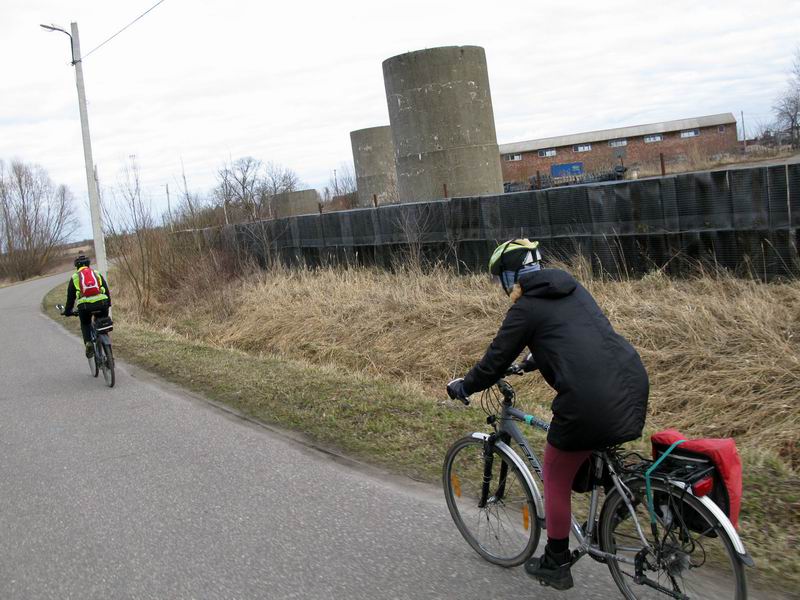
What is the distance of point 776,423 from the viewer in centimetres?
667

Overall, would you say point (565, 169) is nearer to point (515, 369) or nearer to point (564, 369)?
point (515, 369)

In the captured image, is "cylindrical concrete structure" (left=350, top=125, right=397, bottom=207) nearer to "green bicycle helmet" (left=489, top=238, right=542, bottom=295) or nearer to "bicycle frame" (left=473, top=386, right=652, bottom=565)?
"bicycle frame" (left=473, top=386, right=652, bottom=565)

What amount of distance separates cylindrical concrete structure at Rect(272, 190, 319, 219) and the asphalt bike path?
28039 mm

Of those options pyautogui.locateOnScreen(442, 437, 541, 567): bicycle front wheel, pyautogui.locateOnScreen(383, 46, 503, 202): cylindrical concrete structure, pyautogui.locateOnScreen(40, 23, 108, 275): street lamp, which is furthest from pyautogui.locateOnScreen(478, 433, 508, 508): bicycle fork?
pyautogui.locateOnScreen(40, 23, 108, 275): street lamp

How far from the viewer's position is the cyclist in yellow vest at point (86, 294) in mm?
11109

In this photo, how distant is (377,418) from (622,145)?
56.4 m

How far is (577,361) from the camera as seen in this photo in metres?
3.31

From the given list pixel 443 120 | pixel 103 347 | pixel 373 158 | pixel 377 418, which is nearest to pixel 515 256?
pixel 377 418

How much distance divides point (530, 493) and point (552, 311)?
1.04m

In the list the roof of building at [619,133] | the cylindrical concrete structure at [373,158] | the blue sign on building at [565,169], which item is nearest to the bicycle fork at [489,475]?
the cylindrical concrete structure at [373,158]

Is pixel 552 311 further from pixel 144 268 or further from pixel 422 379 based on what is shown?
pixel 144 268

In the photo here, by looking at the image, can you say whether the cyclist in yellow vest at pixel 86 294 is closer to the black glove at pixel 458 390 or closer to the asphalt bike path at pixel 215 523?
the asphalt bike path at pixel 215 523

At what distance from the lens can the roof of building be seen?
5841 centimetres

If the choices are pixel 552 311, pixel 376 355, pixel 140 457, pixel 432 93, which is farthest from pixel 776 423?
pixel 432 93
